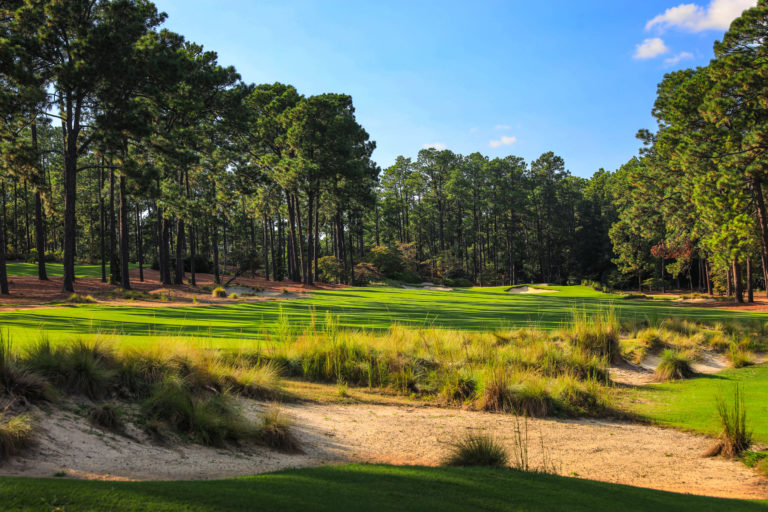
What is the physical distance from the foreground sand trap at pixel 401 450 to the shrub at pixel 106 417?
140 mm

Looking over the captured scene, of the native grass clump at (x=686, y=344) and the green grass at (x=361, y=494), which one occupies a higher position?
the green grass at (x=361, y=494)

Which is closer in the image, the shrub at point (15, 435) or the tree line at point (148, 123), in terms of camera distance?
the shrub at point (15, 435)

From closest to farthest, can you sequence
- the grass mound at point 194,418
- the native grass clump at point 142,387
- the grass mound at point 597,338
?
the native grass clump at point 142,387 → the grass mound at point 194,418 → the grass mound at point 597,338

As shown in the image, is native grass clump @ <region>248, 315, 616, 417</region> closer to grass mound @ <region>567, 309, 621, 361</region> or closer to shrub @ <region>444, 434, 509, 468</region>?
grass mound @ <region>567, 309, 621, 361</region>

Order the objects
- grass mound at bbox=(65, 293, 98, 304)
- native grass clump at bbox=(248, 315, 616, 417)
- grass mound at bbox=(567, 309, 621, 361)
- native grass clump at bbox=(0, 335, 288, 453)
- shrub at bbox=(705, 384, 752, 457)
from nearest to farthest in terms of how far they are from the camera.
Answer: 1. native grass clump at bbox=(0, 335, 288, 453)
2. shrub at bbox=(705, 384, 752, 457)
3. native grass clump at bbox=(248, 315, 616, 417)
4. grass mound at bbox=(567, 309, 621, 361)
5. grass mound at bbox=(65, 293, 98, 304)

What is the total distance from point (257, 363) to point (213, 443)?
11.2 feet

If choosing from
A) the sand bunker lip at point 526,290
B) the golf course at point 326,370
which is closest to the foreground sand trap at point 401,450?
the golf course at point 326,370

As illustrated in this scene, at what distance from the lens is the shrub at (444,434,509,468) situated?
5.05 metres

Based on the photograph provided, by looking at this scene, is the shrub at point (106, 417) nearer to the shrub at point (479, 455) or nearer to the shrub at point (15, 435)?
the shrub at point (15, 435)

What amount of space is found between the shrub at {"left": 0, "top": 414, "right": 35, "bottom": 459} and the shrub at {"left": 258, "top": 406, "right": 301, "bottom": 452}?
2.39 m

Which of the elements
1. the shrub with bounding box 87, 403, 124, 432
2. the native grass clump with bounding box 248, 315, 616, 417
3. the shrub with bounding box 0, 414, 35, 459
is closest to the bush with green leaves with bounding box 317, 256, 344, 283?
the native grass clump with bounding box 248, 315, 616, 417

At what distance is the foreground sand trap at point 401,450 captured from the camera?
4.50 m

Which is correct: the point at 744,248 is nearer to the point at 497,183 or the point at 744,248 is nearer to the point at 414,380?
the point at 414,380

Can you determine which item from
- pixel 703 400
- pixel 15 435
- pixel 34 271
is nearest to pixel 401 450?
pixel 15 435
